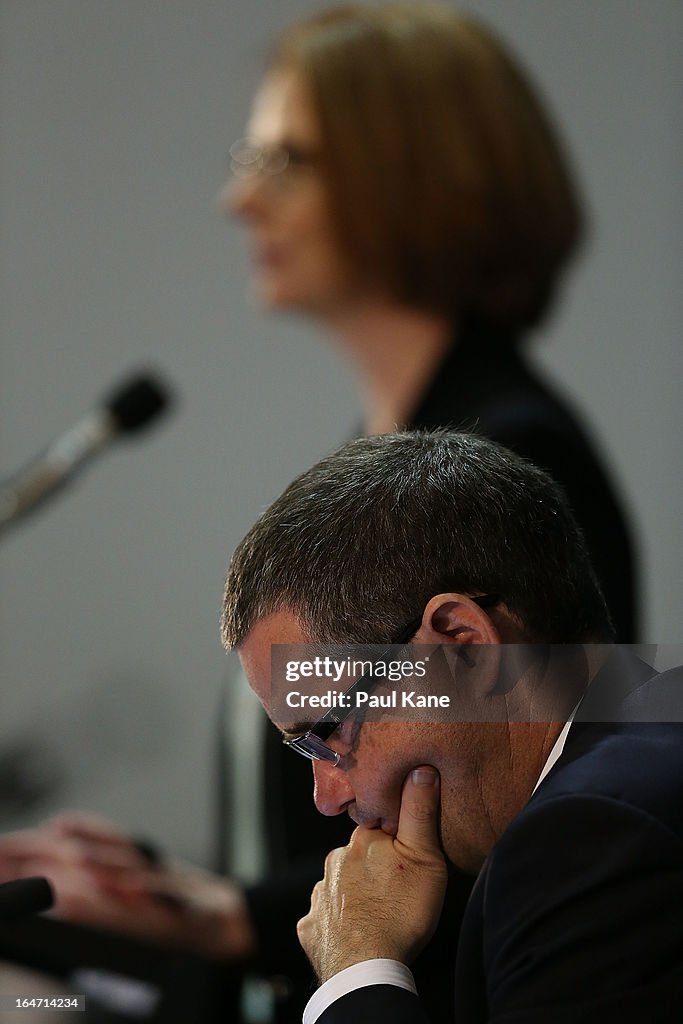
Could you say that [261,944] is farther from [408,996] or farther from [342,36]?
[342,36]

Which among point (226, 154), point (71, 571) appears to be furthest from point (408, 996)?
point (226, 154)

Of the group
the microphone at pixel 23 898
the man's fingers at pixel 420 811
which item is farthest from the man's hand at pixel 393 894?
the microphone at pixel 23 898

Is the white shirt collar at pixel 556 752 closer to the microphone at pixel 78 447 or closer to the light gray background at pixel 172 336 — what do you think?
the microphone at pixel 78 447

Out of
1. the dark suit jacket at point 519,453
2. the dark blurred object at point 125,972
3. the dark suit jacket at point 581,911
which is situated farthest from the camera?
the dark blurred object at point 125,972

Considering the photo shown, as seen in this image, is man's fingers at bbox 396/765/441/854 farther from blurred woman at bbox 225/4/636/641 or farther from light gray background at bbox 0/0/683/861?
light gray background at bbox 0/0/683/861

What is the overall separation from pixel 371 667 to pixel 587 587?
14cm

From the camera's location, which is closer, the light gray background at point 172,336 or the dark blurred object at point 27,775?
the dark blurred object at point 27,775

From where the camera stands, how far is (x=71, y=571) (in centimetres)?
181

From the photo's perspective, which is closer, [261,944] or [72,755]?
[261,944]

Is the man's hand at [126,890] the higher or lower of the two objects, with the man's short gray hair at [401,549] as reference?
lower

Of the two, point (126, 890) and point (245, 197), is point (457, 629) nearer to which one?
point (126, 890)

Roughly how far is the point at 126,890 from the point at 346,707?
385 mm

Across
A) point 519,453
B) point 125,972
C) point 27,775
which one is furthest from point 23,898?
point 27,775

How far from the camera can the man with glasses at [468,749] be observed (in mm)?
588
